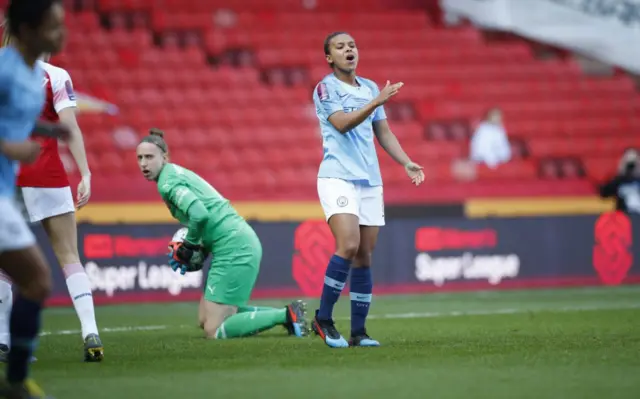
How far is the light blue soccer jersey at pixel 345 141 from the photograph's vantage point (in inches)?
332

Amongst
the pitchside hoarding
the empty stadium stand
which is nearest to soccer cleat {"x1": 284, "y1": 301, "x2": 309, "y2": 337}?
the pitchside hoarding

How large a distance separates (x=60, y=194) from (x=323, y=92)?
194 cm

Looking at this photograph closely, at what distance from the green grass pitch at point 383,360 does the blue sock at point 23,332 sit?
1.46 feet

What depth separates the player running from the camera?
8352mm

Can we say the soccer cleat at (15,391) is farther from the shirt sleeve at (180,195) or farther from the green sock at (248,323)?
the green sock at (248,323)

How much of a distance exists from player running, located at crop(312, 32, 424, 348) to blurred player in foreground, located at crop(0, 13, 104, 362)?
1.63 meters

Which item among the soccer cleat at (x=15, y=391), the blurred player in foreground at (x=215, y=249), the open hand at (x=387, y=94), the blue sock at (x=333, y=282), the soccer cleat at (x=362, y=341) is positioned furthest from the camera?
the blurred player in foreground at (x=215, y=249)

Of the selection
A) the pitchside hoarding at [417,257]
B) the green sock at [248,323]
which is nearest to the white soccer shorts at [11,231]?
the green sock at [248,323]

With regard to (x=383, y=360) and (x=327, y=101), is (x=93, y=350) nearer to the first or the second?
(x=383, y=360)

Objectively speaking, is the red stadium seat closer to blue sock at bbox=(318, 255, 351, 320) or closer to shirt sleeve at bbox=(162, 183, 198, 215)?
shirt sleeve at bbox=(162, 183, 198, 215)

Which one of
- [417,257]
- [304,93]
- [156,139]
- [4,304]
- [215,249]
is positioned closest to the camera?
[4,304]

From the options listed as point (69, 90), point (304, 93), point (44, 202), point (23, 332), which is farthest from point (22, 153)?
point (304, 93)

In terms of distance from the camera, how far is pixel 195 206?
29.9 feet

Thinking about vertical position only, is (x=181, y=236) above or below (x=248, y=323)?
above
